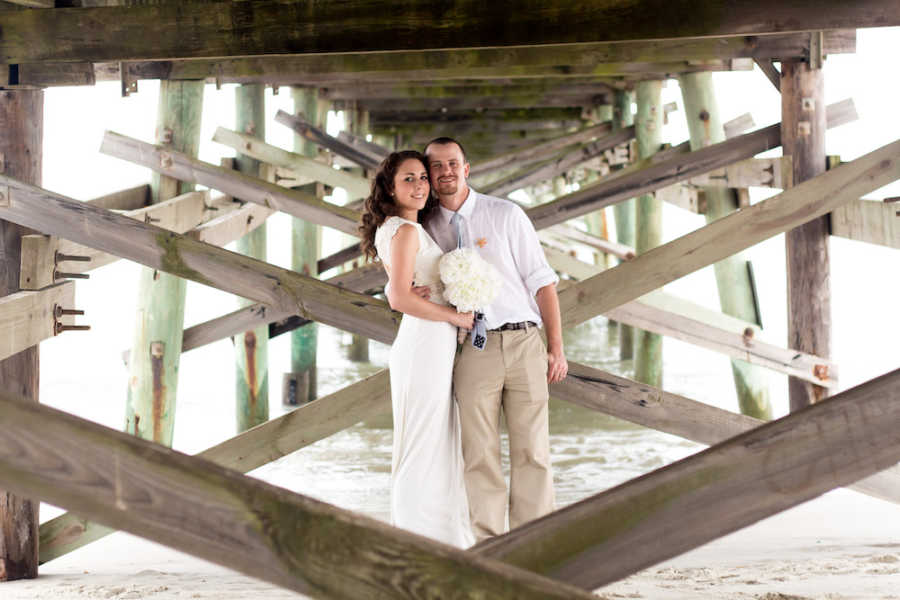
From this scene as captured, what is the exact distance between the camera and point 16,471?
1.59 meters

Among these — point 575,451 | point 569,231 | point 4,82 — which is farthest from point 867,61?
point 4,82

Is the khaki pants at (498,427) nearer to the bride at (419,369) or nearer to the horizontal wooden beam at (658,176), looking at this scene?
the bride at (419,369)

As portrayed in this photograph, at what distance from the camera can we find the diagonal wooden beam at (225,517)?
5.14 ft

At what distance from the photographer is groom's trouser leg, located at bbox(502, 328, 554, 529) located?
9.71 feet

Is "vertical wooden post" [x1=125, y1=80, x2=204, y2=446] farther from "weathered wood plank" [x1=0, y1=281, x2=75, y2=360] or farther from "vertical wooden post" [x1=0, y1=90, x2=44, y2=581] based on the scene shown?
"weathered wood plank" [x1=0, y1=281, x2=75, y2=360]

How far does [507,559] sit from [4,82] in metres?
2.95

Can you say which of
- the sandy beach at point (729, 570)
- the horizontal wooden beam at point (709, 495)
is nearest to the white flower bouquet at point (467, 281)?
the sandy beach at point (729, 570)

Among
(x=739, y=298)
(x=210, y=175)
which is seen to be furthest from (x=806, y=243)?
(x=210, y=175)

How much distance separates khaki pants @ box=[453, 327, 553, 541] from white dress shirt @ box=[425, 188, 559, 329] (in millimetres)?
83

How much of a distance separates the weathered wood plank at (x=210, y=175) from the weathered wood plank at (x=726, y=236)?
1.62 metres

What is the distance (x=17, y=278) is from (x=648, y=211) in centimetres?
568

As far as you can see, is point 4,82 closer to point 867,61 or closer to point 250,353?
point 250,353

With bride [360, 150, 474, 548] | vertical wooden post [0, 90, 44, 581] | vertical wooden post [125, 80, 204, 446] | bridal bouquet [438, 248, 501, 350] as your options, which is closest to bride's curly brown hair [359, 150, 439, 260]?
bride [360, 150, 474, 548]

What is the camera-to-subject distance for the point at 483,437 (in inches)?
116
